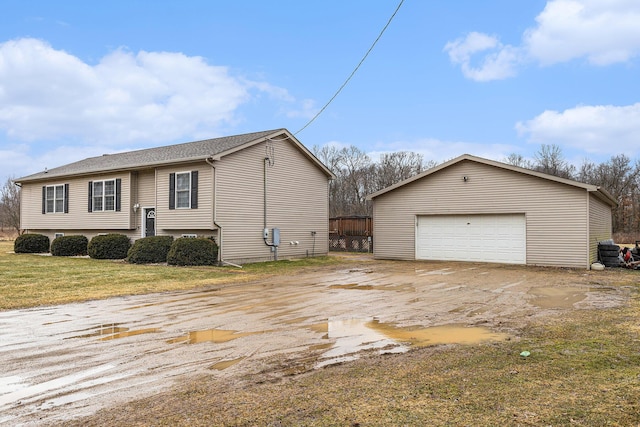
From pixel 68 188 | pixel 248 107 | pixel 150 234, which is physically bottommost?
pixel 150 234

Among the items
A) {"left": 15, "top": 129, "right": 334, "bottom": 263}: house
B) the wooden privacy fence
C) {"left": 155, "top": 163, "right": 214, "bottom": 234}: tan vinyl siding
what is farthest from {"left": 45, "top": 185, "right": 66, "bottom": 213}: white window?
the wooden privacy fence

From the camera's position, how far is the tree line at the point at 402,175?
42844mm

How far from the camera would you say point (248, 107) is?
76.5 feet

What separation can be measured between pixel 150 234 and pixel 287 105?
9.27 metres

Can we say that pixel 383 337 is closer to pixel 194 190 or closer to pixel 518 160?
pixel 194 190

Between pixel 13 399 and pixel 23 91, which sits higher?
pixel 23 91

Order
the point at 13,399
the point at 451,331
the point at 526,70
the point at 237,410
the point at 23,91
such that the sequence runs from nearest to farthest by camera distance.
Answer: the point at 237,410, the point at 13,399, the point at 451,331, the point at 526,70, the point at 23,91

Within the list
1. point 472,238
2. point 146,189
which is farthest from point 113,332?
point 472,238

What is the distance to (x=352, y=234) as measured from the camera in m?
26.3

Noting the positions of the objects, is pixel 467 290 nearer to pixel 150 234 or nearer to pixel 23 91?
pixel 150 234

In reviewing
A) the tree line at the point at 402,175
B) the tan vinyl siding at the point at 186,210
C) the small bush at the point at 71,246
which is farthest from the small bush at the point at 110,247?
the tree line at the point at 402,175

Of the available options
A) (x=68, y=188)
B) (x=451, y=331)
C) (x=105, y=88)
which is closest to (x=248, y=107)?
(x=105, y=88)

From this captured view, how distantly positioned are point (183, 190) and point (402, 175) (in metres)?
32.6

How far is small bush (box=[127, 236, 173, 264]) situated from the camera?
17.1m
